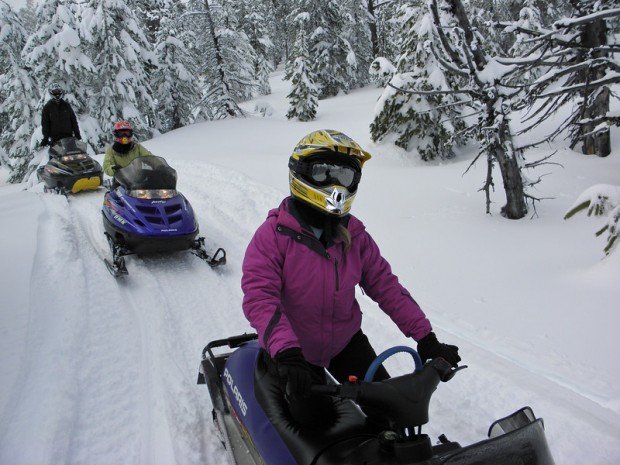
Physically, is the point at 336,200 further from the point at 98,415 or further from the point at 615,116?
the point at 615,116

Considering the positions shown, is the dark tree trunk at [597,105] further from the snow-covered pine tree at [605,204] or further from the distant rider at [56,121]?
the distant rider at [56,121]

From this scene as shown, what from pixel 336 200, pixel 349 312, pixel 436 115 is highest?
pixel 336 200

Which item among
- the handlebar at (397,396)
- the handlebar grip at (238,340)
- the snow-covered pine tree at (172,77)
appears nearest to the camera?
the handlebar at (397,396)

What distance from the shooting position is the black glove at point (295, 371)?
80.9 inches

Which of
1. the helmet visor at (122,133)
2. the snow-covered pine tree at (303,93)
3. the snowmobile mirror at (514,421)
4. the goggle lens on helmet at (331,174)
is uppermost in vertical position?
the goggle lens on helmet at (331,174)

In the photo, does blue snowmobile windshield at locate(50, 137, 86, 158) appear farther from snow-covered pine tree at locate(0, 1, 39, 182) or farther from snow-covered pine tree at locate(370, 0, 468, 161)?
snow-covered pine tree at locate(0, 1, 39, 182)

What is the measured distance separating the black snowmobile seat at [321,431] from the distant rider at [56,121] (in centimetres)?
1037

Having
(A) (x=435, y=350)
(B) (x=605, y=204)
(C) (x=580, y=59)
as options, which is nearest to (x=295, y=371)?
(A) (x=435, y=350)

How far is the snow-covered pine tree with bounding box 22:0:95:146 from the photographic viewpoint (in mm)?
17422

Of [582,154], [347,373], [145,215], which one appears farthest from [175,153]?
[347,373]

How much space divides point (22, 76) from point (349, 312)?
74.4ft

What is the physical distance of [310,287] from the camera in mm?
2572

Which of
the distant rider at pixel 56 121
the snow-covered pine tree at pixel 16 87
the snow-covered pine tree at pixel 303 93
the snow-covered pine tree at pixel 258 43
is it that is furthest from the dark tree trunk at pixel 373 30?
the distant rider at pixel 56 121

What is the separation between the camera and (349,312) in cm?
277
